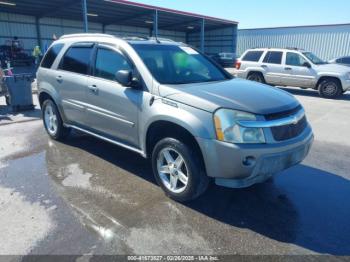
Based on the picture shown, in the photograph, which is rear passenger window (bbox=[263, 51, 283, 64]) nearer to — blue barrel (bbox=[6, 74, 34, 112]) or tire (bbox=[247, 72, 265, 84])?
tire (bbox=[247, 72, 265, 84])

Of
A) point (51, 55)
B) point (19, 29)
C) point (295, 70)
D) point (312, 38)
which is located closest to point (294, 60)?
point (295, 70)

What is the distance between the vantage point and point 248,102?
10.2ft

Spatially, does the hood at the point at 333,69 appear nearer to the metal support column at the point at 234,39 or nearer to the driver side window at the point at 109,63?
the driver side window at the point at 109,63

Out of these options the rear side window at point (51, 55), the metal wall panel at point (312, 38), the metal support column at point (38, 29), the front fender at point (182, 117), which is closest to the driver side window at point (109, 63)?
the front fender at point (182, 117)

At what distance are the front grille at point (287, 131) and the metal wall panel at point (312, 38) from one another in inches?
1145

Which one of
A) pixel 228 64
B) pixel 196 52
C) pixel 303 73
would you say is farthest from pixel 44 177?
pixel 228 64

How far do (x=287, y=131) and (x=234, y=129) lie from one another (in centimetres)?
67

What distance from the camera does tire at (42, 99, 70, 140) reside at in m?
5.45

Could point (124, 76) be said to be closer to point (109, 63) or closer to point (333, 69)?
point (109, 63)

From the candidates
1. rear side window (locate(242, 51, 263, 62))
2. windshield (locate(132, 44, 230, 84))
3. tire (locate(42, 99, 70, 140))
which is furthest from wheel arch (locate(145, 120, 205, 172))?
rear side window (locate(242, 51, 263, 62))

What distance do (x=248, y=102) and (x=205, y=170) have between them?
2.82ft

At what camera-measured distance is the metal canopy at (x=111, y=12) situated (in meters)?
23.0

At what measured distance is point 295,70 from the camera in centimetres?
1213

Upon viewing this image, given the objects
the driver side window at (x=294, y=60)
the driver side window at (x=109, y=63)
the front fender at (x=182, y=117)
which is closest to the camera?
the front fender at (x=182, y=117)
